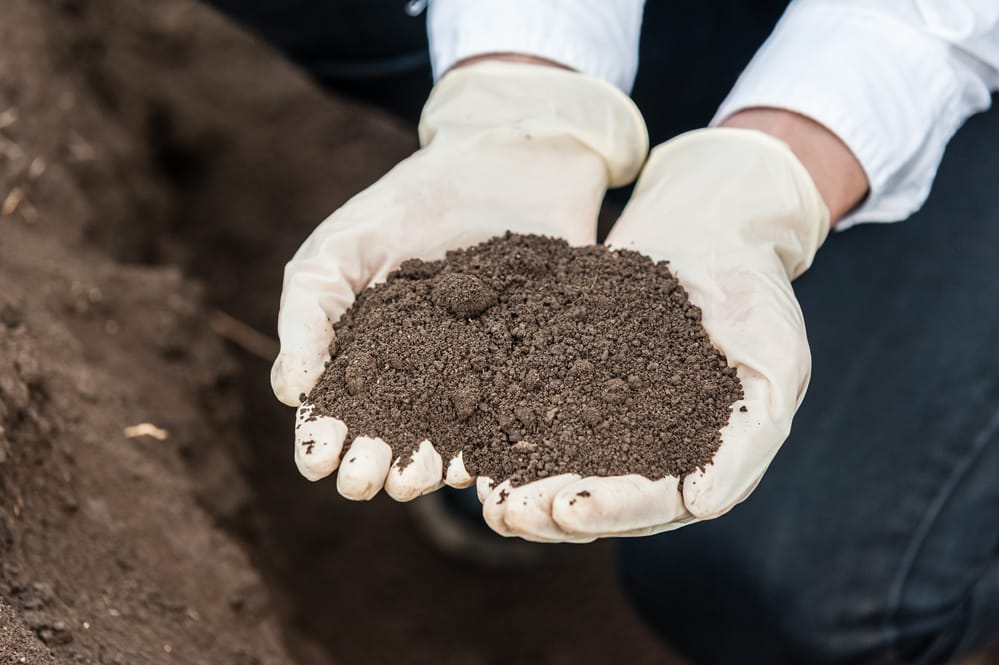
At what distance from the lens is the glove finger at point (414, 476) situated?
99 centimetres

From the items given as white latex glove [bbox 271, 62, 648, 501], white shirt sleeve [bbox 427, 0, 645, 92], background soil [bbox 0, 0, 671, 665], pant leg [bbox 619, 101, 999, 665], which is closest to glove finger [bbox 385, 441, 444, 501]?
white latex glove [bbox 271, 62, 648, 501]

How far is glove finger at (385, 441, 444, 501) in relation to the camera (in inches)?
39.0

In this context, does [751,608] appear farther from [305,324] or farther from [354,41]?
[354,41]

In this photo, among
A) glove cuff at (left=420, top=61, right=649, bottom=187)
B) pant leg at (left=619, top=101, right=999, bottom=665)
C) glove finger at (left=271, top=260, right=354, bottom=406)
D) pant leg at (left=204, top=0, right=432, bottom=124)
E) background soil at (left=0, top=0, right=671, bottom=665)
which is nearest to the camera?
glove finger at (left=271, top=260, right=354, bottom=406)

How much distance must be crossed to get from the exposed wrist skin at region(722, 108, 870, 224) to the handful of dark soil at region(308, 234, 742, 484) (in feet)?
1.07

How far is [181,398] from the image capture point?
1.64 metres

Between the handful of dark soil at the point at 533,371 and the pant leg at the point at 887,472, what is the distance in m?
0.65

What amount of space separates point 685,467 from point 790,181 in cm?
49

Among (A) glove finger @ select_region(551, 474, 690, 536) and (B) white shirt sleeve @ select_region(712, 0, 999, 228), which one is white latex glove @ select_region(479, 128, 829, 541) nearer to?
(A) glove finger @ select_region(551, 474, 690, 536)

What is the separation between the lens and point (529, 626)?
A: 6.91 ft

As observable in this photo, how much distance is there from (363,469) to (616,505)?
288mm

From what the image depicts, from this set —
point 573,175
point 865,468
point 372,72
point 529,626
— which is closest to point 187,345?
point 372,72

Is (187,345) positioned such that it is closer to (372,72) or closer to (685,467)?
(372,72)

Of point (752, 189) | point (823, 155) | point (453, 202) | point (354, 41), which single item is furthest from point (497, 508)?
point (354, 41)
